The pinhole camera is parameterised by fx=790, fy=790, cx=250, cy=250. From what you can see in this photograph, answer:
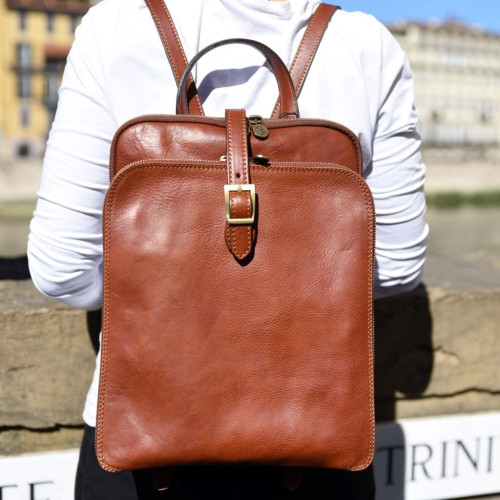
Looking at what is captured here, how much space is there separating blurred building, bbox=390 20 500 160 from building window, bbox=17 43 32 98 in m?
18.9

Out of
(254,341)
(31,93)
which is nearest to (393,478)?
(254,341)

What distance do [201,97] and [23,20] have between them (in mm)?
36654

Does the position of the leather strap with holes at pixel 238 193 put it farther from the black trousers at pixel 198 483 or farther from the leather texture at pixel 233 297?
the black trousers at pixel 198 483

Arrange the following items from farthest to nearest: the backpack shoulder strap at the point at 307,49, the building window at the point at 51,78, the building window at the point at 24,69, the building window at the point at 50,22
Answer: the building window at the point at 50,22 < the building window at the point at 51,78 < the building window at the point at 24,69 < the backpack shoulder strap at the point at 307,49

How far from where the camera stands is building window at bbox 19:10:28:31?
34.8m

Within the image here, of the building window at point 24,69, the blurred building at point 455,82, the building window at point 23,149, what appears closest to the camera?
the building window at point 23,149

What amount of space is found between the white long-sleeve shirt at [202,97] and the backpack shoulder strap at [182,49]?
0.05ft

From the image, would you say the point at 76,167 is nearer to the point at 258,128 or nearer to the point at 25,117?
the point at 258,128

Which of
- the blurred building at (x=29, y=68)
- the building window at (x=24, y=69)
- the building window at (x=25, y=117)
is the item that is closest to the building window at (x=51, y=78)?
the blurred building at (x=29, y=68)

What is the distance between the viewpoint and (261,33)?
99 centimetres

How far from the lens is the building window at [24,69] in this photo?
34.4 m

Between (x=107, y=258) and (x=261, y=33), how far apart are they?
0.35 m

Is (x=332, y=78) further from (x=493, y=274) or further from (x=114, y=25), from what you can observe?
(x=493, y=274)

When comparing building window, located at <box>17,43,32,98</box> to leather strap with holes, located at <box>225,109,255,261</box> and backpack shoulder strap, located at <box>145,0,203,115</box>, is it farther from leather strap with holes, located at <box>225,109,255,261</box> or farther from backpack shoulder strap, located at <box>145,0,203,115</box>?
leather strap with holes, located at <box>225,109,255,261</box>
